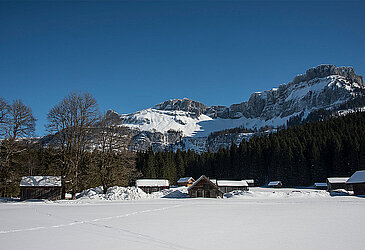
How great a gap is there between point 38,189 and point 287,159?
64710 millimetres

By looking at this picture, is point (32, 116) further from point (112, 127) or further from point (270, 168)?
point (270, 168)

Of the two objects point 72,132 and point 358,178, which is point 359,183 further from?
point 72,132

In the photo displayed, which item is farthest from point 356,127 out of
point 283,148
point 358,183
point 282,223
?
point 282,223

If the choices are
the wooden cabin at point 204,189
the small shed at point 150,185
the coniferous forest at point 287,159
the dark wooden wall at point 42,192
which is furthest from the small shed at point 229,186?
the dark wooden wall at point 42,192

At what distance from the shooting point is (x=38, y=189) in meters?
37.4

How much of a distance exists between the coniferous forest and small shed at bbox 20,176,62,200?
44.0 m

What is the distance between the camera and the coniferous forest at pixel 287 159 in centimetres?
7581

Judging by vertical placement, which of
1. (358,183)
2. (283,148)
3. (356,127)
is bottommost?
(358,183)

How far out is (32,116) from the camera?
1336 inches

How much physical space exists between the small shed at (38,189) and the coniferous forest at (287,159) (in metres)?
44.0

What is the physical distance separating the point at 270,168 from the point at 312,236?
255 ft

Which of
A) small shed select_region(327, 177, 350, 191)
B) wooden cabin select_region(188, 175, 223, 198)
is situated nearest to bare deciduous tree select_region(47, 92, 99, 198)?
wooden cabin select_region(188, 175, 223, 198)

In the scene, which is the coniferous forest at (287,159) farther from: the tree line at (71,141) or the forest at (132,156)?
the tree line at (71,141)

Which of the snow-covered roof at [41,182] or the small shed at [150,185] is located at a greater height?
the snow-covered roof at [41,182]
